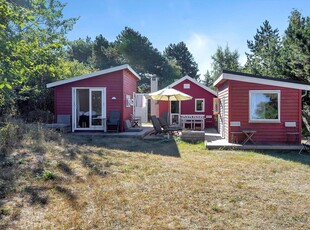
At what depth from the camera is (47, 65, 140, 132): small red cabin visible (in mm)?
11688

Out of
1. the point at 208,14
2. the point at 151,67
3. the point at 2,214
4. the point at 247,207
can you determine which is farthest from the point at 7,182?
the point at 151,67

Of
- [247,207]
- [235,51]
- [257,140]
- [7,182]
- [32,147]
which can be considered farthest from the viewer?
[235,51]

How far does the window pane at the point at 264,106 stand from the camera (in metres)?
8.76

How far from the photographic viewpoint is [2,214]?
10.8 feet

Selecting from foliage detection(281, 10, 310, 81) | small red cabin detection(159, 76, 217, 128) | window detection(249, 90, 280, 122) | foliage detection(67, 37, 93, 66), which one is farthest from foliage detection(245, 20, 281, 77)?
foliage detection(67, 37, 93, 66)

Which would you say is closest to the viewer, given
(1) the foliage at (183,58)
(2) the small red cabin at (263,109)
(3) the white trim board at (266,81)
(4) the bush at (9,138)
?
(4) the bush at (9,138)

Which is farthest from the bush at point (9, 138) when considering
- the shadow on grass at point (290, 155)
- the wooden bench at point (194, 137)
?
the shadow on grass at point (290, 155)

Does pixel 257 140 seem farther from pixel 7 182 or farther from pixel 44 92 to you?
pixel 44 92

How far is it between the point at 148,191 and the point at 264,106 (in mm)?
6195

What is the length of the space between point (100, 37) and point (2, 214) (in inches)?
1345

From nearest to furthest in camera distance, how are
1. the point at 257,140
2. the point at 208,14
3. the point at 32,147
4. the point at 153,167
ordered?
the point at 153,167, the point at 32,147, the point at 257,140, the point at 208,14

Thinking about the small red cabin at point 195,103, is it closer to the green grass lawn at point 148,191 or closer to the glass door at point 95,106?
the glass door at point 95,106

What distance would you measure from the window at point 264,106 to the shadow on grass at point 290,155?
1241mm

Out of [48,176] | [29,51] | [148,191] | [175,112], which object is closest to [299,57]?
[175,112]
